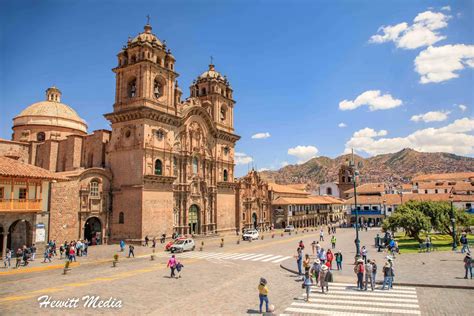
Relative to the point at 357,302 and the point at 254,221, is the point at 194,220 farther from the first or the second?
the point at 357,302

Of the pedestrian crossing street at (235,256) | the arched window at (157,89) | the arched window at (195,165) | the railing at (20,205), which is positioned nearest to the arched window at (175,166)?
the arched window at (195,165)

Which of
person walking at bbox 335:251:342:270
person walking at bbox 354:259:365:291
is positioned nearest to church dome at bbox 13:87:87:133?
person walking at bbox 335:251:342:270

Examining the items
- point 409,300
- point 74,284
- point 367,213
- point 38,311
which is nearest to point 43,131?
point 74,284

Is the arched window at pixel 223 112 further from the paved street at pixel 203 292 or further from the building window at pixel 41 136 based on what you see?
the paved street at pixel 203 292

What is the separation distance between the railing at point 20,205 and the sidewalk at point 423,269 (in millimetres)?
22024

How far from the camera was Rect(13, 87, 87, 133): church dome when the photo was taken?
1989 inches

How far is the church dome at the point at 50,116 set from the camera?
50531 millimetres

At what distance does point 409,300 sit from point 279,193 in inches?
2387

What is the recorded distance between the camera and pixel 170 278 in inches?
819

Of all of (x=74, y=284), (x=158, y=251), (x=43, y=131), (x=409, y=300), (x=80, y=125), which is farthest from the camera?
(x=80, y=125)

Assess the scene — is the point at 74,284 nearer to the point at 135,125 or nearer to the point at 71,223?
the point at 71,223

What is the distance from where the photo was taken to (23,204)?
29078mm

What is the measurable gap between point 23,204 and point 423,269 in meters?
31.5

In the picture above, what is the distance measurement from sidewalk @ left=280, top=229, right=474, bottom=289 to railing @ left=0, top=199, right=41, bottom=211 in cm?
2202
